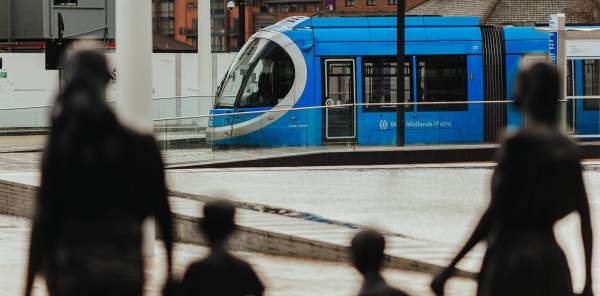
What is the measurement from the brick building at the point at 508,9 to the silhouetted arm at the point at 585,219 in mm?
67864

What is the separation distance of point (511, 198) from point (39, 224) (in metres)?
1.72

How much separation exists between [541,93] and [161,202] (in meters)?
1.46

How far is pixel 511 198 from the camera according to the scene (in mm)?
4812

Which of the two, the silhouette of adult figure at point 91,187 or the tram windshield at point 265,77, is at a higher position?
the tram windshield at point 265,77

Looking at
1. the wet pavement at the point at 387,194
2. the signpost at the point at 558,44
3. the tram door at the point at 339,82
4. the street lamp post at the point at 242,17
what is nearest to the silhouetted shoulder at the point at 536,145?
the wet pavement at the point at 387,194

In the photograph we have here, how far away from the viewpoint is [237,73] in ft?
90.8

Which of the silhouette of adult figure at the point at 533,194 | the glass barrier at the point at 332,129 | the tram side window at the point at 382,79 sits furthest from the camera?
the tram side window at the point at 382,79

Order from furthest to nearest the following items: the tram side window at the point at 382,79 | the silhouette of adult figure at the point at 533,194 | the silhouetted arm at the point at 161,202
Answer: the tram side window at the point at 382,79 → the silhouette of adult figure at the point at 533,194 → the silhouetted arm at the point at 161,202

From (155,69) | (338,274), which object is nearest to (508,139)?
(338,274)

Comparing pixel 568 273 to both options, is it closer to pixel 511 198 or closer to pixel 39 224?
pixel 511 198

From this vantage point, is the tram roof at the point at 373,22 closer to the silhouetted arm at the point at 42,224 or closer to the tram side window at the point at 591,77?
the tram side window at the point at 591,77

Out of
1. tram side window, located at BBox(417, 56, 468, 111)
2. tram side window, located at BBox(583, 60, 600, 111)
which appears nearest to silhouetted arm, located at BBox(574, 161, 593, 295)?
tram side window, located at BBox(583, 60, 600, 111)

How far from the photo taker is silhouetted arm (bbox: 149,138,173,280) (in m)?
4.68

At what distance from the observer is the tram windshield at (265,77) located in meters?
26.8
